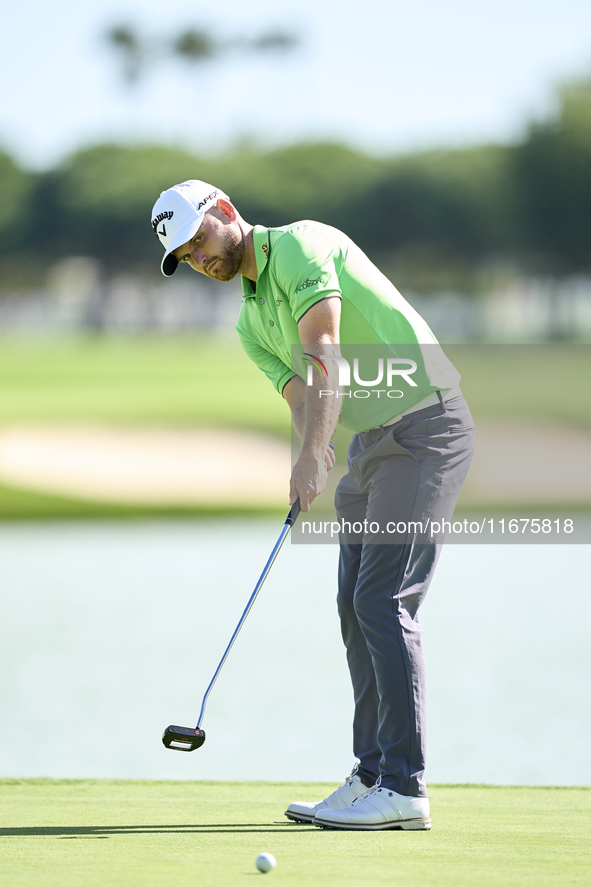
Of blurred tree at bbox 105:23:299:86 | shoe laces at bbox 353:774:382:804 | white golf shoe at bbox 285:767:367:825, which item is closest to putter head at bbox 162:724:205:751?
white golf shoe at bbox 285:767:367:825

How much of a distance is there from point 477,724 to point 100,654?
7.65ft

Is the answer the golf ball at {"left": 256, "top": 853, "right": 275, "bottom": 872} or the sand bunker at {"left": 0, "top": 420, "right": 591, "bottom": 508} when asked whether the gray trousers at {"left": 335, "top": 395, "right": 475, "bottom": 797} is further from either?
the sand bunker at {"left": 0, "top": 420, "right": 591, "bottom": 508}

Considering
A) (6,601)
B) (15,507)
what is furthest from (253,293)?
(15,507)

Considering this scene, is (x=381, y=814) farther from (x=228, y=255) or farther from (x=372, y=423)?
(x=228, y=255)

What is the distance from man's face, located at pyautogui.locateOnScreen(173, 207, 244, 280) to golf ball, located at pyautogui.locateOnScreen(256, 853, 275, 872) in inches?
56.9

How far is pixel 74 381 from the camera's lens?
31594 millimetres

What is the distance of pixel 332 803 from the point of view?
3129 millimetres

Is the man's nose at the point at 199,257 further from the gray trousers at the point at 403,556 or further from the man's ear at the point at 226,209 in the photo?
the gray trousers at the point at 403,556

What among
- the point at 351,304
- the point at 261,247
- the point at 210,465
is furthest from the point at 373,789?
the point at 210,465

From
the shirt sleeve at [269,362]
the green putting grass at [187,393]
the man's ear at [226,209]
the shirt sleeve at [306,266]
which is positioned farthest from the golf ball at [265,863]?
the green putting grass at [187,393]

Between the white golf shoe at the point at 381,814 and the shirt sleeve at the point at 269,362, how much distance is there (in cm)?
117

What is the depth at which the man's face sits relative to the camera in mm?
3096

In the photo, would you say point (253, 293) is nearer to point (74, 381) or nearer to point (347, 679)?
point (347, 679)

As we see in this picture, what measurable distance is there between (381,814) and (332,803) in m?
0.24
